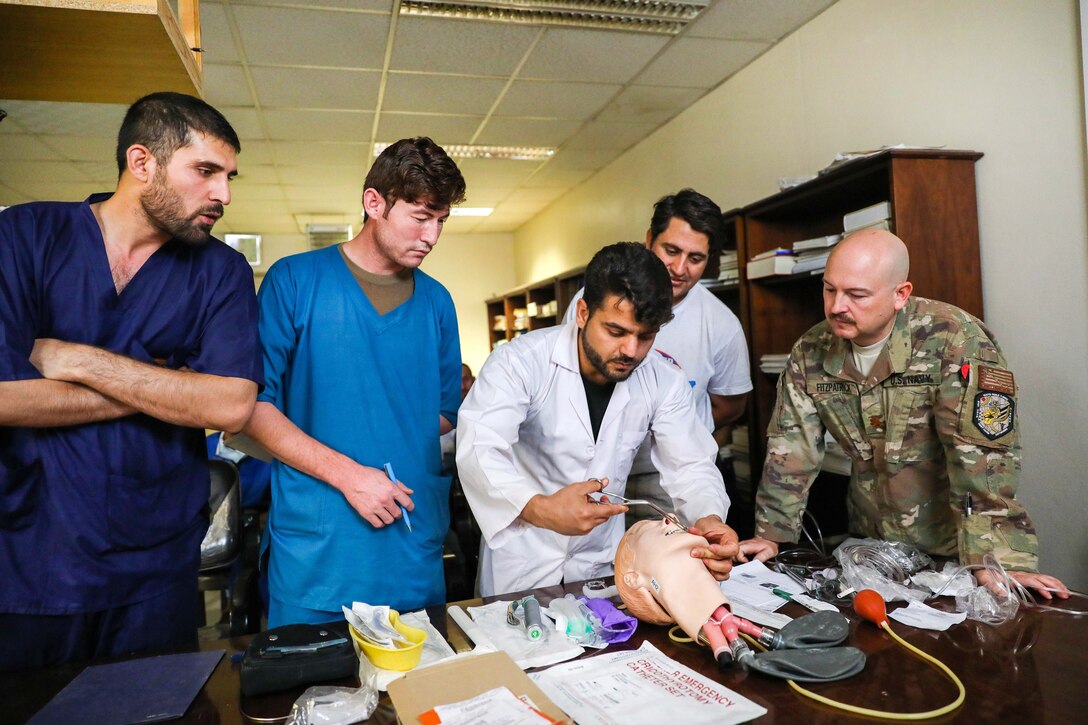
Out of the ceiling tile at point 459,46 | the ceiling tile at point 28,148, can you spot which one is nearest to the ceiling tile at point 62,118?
the ceiling tile at point 28,148

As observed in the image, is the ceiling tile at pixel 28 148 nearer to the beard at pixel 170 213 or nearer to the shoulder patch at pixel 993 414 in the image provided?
the beard at pixel 170 213

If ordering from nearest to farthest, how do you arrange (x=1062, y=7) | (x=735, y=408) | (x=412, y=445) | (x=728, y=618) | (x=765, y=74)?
(x=728, y=618) < (x=412, y=445) < (x=1062, y=7) < (x=735, y=408) < (x=765, y=74)

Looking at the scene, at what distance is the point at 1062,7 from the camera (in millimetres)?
2254

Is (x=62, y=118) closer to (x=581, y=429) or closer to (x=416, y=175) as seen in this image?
(x=416, y=175)

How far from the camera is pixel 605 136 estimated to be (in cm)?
513

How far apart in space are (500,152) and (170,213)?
14.4ft

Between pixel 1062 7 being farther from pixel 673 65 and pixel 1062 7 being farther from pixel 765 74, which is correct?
pixel 673 65

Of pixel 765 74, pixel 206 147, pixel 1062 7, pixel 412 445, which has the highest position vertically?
pixel 765 74

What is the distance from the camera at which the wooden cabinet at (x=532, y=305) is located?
6.29 meters

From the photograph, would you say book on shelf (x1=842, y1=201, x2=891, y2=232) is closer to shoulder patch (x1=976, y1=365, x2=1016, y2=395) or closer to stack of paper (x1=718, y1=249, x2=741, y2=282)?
stack of paper (x1=718, y1=249, x2=741, y2=282)

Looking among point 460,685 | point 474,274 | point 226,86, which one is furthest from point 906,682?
point 474,274

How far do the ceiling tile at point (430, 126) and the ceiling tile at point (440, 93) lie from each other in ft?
0.44

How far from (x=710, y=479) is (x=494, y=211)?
628 centimetres

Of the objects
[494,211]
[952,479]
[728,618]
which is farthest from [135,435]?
[494,211]
